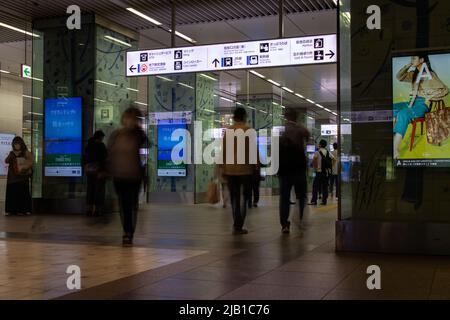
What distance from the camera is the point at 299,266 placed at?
503 cm

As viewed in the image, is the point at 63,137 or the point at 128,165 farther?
the point at 63,137

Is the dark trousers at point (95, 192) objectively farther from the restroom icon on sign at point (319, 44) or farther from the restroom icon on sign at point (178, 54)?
the restroom icon on sign at point (319, 44)

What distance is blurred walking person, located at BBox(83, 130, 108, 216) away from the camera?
31.8 feet

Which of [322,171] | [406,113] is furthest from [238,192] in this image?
[322,171]

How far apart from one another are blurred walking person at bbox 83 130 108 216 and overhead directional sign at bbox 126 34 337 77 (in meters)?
1.67

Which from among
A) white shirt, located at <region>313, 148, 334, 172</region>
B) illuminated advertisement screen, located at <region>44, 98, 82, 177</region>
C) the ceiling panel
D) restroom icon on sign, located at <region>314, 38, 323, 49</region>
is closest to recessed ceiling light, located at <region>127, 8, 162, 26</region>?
the ceiling panel

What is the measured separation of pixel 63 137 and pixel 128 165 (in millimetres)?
5803

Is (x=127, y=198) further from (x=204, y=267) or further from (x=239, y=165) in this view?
(x=204, y=267)

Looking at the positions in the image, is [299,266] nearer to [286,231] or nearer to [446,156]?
[446,156]

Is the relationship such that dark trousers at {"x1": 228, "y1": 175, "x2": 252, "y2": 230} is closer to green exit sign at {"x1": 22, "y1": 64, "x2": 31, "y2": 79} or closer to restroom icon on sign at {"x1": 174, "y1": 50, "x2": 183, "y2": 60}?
restroom icon on sign at {"x1": 174, "y1": 50, "x2": 183, "y2": 60}

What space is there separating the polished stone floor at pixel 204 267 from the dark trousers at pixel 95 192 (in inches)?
94.5

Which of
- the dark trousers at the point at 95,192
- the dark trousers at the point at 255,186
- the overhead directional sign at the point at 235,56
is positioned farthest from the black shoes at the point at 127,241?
the overhead directional sign at the point at 235,56

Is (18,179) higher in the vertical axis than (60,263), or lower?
higher

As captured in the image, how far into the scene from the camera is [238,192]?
745 cm
